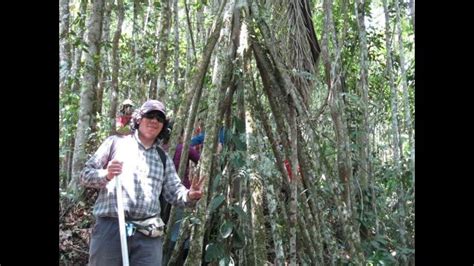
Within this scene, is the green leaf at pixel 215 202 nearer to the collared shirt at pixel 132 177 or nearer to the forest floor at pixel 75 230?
the collared shirt at pixel 132 177

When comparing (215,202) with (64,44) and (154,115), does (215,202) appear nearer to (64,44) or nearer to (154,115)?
(154,115)

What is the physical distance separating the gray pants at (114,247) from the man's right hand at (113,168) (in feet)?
1.14

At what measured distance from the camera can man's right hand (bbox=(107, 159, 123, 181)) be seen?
304 centimetres

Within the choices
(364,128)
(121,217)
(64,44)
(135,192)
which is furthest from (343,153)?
(64,44)

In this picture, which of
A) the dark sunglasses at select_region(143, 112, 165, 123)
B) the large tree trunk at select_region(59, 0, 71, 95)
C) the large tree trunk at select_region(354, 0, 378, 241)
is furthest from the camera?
the large tree trunk at select_region(59, 0, 71, 95)

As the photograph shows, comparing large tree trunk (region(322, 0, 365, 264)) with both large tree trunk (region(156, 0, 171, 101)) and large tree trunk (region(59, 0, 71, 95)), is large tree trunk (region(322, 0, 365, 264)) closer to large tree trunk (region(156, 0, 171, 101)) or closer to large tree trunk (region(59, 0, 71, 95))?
large tree trunk (region(156, 0, 171, 101))

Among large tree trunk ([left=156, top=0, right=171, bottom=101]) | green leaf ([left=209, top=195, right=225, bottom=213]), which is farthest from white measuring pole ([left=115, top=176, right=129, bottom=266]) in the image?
large tree trunk ([left=156, top=0, right=171, bottom=101])

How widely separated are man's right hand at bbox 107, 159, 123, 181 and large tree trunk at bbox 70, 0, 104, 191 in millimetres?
2928

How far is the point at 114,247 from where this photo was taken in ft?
10.7

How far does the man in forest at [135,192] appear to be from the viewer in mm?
3248

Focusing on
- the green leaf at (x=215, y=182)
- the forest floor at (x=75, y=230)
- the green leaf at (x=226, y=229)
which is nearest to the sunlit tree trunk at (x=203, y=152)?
the green leaf at (x=215, y=182)
